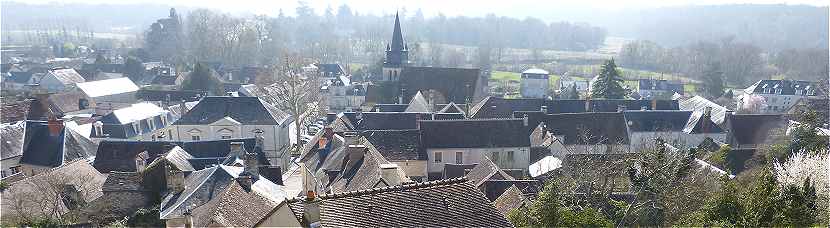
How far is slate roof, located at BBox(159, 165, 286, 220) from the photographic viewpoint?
50.0 feet

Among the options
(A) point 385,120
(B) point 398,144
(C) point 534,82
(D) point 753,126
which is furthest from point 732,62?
(B) point 398,144

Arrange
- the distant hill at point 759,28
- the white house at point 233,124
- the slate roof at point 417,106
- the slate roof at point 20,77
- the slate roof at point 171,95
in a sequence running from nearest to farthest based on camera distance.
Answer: the white house at point 233,124
the slate roof at point 417,106
the slate roof at point 171,95
the slate roof at point 20,77
the distant hill at point 759,28

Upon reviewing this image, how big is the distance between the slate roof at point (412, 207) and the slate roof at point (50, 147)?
20809mm

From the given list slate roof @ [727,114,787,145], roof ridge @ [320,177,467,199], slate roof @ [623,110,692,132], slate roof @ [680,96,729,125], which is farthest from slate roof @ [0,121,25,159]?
slate roof @ [727,114,787,145]

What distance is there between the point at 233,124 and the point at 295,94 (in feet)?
29.9

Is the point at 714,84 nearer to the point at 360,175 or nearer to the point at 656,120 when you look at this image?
the point at 656,120

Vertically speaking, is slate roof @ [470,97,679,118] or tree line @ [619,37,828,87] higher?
tree line @ [619,37,828,87]

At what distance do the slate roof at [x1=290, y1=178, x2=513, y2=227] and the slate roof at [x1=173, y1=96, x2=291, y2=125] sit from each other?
21225 mm

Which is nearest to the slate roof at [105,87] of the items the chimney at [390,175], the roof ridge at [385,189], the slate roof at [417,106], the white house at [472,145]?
the slate roof at [417,106]

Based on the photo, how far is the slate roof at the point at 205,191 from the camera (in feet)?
50.0

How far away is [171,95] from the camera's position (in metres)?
47.5

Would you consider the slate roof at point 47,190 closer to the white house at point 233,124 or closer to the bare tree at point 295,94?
the white house at point 233,124

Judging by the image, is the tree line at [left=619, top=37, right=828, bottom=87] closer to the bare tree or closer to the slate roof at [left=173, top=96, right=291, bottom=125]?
the bare tree

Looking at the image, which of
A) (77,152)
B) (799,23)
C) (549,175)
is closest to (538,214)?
(549,175)
